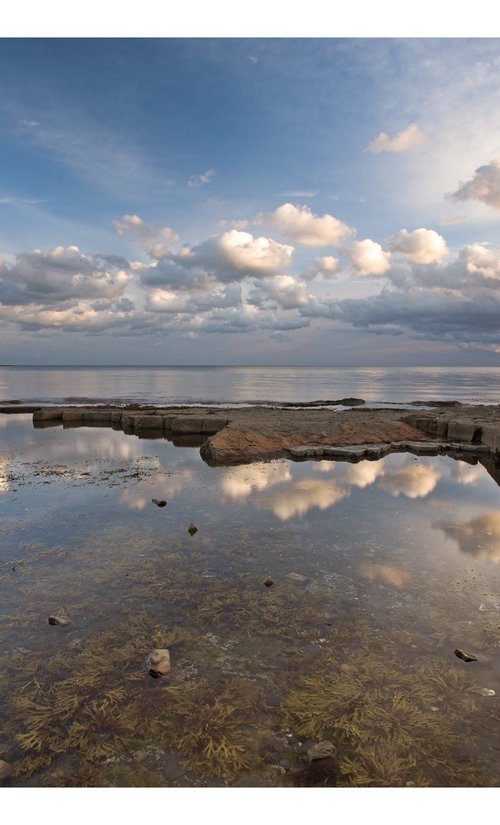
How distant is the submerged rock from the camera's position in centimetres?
424

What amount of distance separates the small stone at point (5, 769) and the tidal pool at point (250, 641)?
0.12 ft

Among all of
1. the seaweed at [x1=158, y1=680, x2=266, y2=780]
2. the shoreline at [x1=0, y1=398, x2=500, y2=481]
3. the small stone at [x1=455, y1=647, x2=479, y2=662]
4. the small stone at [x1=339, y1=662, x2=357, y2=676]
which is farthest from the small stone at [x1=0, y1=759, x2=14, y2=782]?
the shoreline at [x1=0, y1=398, x2=500, y2=481]

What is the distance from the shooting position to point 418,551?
7176 millimetres

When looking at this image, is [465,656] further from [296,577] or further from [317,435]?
[317,435]

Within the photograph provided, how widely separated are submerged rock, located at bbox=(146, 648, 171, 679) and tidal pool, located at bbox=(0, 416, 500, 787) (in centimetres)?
9

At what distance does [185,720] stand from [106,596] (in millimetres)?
2452

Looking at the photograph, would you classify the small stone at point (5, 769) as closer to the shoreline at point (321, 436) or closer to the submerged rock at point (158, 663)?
the submerged rock at point (158, 663)

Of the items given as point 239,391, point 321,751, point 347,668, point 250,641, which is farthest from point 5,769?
point 239,391

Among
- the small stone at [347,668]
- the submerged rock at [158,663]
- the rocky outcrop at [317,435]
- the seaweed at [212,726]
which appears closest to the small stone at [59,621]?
the submerged rock at [158,663]

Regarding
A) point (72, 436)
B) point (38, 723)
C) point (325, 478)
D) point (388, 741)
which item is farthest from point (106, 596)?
point (72, 436)

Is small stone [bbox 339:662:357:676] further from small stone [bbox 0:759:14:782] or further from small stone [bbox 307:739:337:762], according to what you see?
small stone [bbox 0:759:14:782]

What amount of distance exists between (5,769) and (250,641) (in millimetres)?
2389

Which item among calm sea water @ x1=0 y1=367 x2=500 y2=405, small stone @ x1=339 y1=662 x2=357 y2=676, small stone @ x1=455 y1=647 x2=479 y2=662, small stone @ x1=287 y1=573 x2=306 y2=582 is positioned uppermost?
small stone @ x1=455 y1=647 x2=479 y2=662

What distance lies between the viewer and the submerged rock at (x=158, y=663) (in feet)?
13.9
